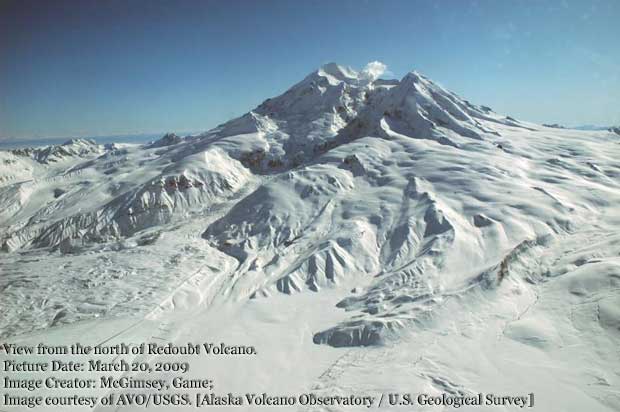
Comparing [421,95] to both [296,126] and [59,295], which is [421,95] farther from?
[59,295]

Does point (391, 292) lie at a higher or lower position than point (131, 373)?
higher

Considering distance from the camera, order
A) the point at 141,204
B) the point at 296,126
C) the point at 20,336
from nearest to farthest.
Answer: the point at 20,336 → the point at 141,204 → the point at 296,126

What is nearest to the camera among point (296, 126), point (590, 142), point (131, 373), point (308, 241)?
point (131, 373)

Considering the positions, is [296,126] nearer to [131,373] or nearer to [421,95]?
[421,95]

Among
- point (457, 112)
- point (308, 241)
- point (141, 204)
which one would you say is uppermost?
point (457, 112)

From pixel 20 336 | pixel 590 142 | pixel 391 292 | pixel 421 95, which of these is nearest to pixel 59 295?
pixel 20 336

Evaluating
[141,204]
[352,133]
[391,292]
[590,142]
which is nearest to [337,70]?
[352,133]

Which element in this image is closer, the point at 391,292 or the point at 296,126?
the point at 391,292
